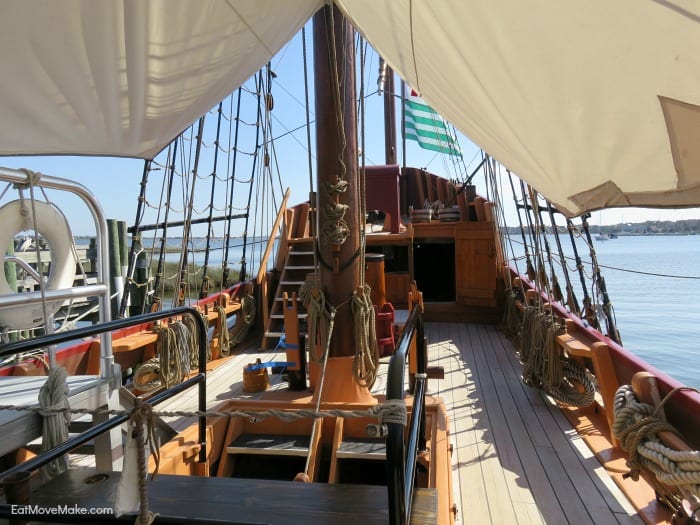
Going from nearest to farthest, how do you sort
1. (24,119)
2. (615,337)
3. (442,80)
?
Result: 1. (442,80)
2. (24,119)
3. (615,337)

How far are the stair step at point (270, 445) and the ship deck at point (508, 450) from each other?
700 mm

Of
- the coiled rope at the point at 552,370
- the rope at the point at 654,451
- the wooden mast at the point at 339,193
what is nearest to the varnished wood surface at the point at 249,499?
the rope at the point at 654,451

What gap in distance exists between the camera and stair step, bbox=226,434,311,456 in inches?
102

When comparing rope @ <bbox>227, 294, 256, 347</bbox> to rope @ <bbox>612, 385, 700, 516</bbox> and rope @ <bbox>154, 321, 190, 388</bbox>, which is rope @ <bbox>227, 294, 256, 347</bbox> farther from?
rope @ <bbox>612, 385, 700, 516</bbox>

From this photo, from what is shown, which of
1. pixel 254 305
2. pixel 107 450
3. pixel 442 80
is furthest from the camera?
pixel 254 305

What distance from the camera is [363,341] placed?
2.91 meters

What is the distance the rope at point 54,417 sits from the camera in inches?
63.4

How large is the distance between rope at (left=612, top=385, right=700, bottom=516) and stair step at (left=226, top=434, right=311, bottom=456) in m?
1.68

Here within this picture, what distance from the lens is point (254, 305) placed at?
608 cm

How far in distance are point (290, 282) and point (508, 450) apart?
388 cm

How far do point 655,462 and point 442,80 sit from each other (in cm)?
192

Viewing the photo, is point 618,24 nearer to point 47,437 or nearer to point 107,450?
point 47,437

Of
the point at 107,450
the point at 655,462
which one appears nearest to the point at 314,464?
the point at 107,450

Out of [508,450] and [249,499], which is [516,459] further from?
[249,499]
